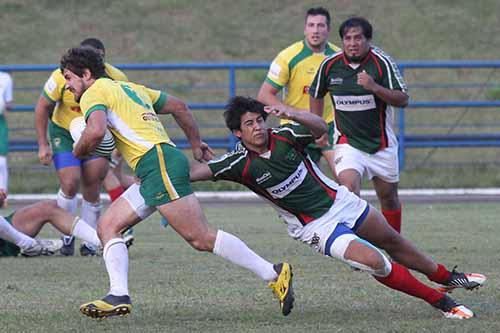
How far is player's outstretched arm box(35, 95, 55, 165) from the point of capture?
1059 cm

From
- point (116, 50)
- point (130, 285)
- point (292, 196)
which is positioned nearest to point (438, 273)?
point (292, 196)

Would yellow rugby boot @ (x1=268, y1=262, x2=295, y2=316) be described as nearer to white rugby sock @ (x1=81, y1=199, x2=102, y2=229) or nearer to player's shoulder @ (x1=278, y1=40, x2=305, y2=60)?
white rugby sock @ (x1=81, y1=199, x2=102, y2=229)

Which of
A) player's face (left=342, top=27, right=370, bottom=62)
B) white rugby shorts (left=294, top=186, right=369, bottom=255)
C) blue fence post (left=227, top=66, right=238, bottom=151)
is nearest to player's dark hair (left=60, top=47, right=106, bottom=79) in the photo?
white rugby shorts (left=294, top=186, right=369, bottom=255)

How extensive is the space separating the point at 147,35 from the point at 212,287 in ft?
63.4

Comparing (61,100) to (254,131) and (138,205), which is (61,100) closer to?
(138,205)

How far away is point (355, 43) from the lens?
931 cm

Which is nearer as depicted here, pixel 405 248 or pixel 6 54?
pixel 405 248

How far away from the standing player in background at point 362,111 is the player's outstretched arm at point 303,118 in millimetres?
2204

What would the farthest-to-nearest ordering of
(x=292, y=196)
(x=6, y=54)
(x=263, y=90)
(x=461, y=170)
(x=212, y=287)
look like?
(x=6, y=54), (x=461, y=170), (x=263, y=90), (x=212, y=287), (x=292, y=196)

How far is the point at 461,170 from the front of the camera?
2027 cm

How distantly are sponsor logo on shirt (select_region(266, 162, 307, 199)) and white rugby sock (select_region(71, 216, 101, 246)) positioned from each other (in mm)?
3321

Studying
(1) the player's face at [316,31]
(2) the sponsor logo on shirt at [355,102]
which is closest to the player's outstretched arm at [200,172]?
(2) the sponsor logo on shirt at [355,102]

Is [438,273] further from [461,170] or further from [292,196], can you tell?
[461,170]

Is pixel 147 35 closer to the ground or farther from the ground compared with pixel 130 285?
closer to the ground
